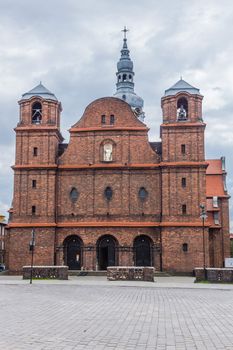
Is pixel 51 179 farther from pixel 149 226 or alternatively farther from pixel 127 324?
pixel 127 324

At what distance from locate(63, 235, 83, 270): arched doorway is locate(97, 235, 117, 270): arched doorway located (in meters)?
1.66

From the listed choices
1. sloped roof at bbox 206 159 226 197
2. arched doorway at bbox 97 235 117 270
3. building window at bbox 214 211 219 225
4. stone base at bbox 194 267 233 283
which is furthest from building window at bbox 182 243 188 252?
sloped roof at bbox 206 159 226 197

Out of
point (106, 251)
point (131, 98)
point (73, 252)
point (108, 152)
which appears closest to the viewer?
point (106, 251)

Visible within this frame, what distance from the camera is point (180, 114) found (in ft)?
150

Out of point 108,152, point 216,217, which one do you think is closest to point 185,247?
point 216,217

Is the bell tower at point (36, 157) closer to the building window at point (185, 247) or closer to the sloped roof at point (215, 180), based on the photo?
the building window at point (185, 247)

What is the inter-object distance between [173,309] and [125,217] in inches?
1080

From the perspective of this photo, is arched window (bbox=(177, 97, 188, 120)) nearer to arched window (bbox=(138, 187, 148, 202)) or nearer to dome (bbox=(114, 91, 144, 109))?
arched window (bbox=(138, 187, 148, 202))

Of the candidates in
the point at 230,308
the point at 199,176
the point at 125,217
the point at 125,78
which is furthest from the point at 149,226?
the point at 125,78

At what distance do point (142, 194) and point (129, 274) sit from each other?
11.5 meters

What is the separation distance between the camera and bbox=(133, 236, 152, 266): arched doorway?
44.1m

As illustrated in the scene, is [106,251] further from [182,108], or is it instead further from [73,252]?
[182,108]

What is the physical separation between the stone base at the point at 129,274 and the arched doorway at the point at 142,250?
989 cm

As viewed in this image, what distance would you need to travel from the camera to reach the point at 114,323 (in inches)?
523
